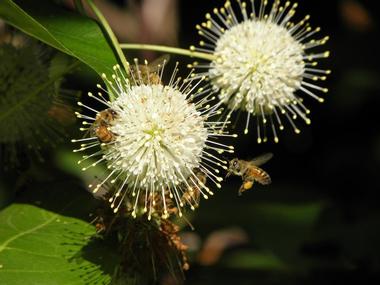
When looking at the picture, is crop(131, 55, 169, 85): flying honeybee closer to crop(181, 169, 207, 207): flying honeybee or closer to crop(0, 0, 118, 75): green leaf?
crop(0, 0, 118, 75): green leaf

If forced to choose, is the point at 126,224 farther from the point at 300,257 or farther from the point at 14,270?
the point at 300,257

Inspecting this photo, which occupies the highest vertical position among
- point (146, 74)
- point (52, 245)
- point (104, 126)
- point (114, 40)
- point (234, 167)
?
point (114, 40)

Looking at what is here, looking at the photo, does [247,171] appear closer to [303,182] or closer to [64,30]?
[64,30]

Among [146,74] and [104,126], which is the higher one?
[146,74]

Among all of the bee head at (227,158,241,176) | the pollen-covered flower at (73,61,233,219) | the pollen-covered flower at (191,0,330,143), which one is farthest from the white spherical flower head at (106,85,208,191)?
the pollen-covered flower at (191,0,330,143)

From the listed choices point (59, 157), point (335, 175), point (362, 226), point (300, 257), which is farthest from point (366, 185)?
point (59, 157)

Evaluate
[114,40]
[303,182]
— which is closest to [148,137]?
[114,40]

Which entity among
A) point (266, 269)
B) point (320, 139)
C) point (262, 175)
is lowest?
point (266, 269)
